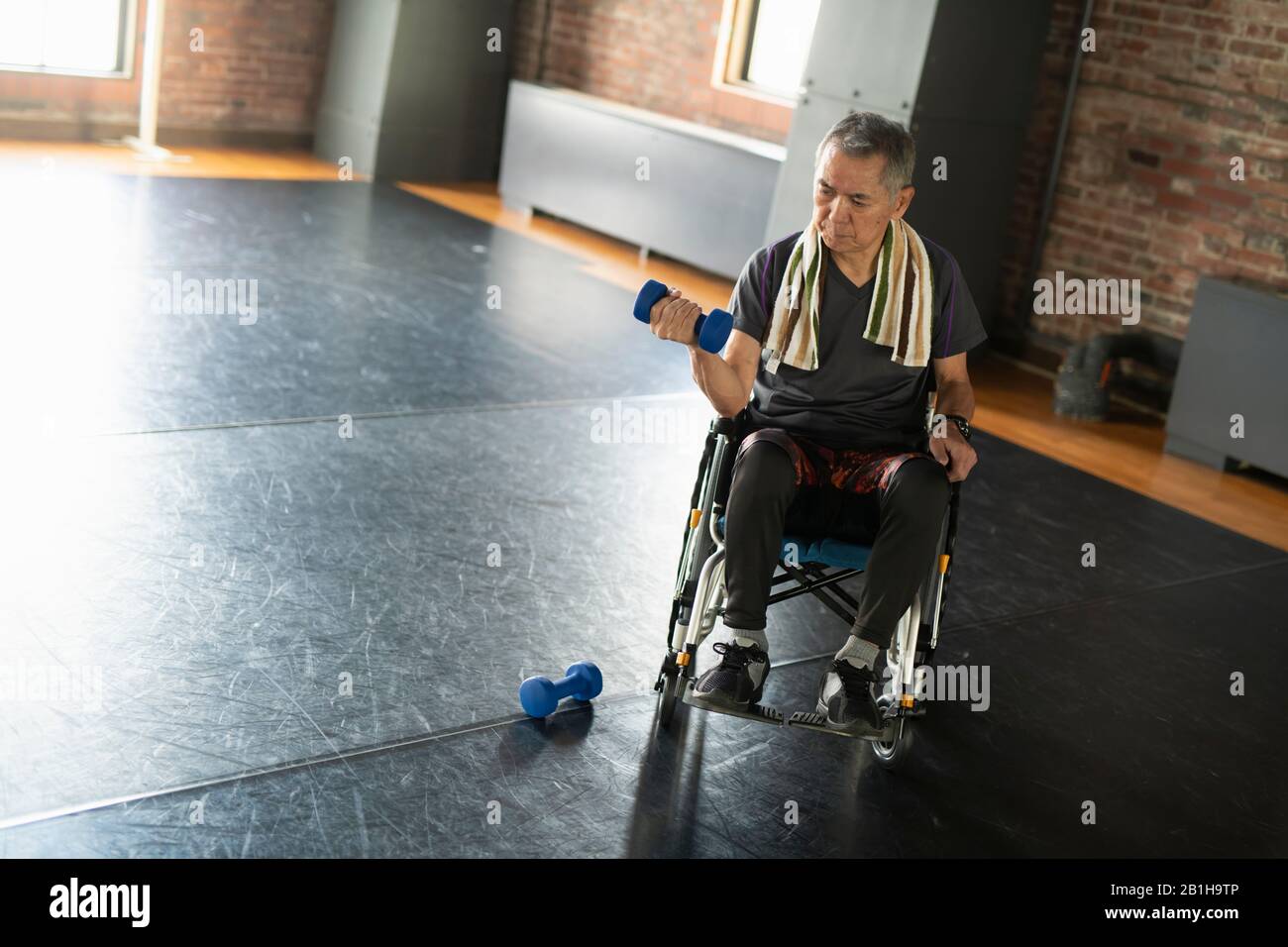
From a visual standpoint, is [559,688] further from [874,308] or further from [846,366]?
[874,308]

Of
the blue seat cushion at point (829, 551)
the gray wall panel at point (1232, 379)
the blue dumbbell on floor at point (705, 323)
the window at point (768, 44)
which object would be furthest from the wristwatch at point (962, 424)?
the window at point (768, 44)

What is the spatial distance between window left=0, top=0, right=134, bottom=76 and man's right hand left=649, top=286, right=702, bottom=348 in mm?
6567

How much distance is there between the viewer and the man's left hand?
2.66 meters

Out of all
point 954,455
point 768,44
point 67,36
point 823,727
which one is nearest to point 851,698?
point 823,727

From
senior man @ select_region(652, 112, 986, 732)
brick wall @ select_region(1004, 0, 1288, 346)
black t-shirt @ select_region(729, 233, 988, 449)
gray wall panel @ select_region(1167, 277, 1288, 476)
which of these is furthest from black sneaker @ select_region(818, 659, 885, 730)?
brick wall @ select_region(1004, 0, 1288, 346)

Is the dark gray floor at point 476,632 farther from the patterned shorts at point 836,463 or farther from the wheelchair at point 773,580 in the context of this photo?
the patterned shorts at point 836,463

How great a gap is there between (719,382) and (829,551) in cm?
36

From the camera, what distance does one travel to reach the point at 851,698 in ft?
8.37

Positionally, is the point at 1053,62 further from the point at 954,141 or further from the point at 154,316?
the point at 154,316

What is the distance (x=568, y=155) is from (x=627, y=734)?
18.1 ft

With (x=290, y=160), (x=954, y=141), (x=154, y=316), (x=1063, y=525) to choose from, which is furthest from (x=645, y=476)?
(x=290, y=160)

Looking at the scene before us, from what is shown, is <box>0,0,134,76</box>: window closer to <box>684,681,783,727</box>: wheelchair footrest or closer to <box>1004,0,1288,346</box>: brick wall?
<box>1004,0,1288,346</box>: brick wall

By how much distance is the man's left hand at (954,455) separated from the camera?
2.66 meters

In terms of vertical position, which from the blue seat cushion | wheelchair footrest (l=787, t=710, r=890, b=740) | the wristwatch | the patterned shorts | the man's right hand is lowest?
wheelchair footrest (l=787, t=710, r=890, b=740)
